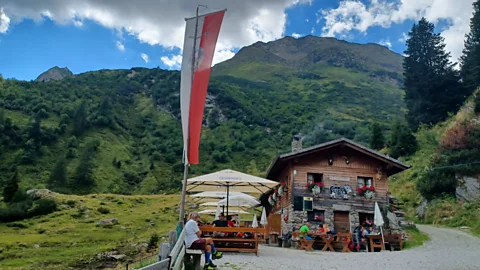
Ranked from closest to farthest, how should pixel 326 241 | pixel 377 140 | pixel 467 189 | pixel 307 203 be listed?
pixel 326 241, pixel 307 203, pixel 467 189, pixel 377 140

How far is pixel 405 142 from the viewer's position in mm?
40156

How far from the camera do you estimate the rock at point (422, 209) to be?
2718 centimetres

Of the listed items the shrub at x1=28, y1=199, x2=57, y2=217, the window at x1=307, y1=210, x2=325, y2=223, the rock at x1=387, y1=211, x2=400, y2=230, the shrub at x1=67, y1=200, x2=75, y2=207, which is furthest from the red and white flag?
the shrub at x1=67, y1=200, x2=75, y2=207

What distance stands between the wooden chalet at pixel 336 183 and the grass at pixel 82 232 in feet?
36.7

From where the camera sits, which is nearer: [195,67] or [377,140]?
[195,67]

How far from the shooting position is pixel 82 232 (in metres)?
34.0

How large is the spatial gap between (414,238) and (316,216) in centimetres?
472

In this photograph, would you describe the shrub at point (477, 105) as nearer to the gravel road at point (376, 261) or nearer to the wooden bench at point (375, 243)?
the gravel road at point (376, 261)

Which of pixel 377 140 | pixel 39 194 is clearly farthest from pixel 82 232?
pixel 377 140

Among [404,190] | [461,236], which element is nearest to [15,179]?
[404,190]

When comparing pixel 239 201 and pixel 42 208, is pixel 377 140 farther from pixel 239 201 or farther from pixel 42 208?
pixel 42 208

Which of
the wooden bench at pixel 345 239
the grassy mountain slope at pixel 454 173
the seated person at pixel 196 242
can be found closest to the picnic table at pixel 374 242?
the wooden bench at pixel 345 239

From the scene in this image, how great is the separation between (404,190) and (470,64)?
20.3 metres

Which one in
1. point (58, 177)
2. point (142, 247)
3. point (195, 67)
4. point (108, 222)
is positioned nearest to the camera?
point (195, 67)
